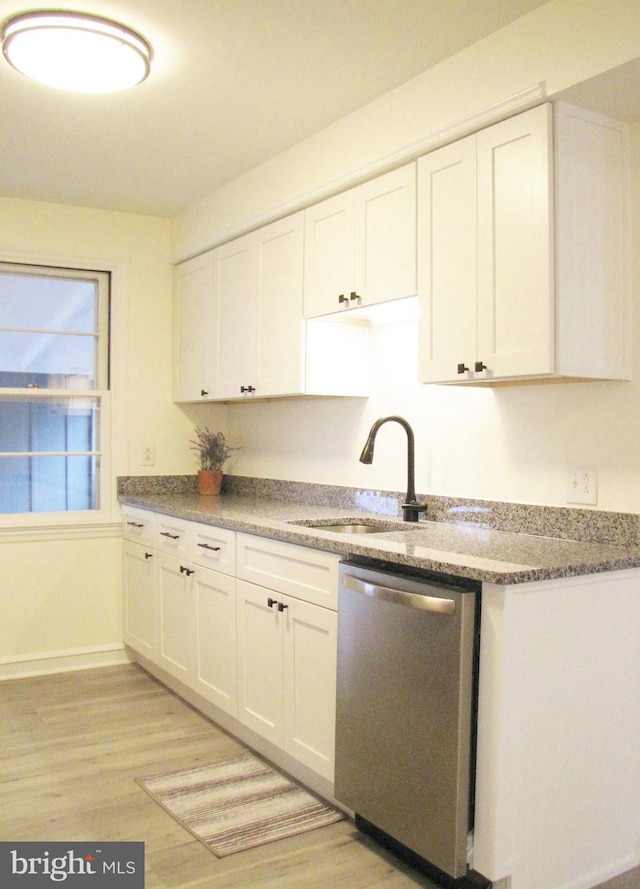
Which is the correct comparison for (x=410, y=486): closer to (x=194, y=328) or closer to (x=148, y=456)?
(x=194, y=328)

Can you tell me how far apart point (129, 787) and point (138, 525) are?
1.54 m

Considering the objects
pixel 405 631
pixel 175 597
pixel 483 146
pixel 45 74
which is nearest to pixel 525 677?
pixel 405 631

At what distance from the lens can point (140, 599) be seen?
13.1 ft

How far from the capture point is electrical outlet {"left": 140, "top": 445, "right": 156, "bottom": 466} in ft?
14.4

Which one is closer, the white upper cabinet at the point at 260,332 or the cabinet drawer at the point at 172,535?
the white upper cabinet at the point at 260,332

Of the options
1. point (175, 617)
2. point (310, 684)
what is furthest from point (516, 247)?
point (175, 617)

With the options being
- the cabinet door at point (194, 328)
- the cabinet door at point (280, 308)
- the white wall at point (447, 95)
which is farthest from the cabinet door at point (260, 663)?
the white wall at point (447, 95)

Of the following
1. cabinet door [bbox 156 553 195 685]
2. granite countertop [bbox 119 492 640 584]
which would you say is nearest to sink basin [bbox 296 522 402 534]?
granite countertop [bbox 119 492 640 584]

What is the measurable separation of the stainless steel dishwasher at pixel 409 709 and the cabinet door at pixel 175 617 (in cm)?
122

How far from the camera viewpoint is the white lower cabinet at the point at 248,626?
2.52m

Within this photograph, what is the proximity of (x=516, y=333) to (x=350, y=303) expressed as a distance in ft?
2.83

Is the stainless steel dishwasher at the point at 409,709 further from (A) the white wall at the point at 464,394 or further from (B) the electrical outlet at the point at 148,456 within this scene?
(B) the electrical outlet at the point at 148,456

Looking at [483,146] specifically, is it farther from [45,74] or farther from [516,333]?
[45,74]

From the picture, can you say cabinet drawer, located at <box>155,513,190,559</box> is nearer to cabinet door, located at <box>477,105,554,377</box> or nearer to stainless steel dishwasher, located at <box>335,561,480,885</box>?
stainless steel dishwasher, located at <box>335,561,480,885</box>
